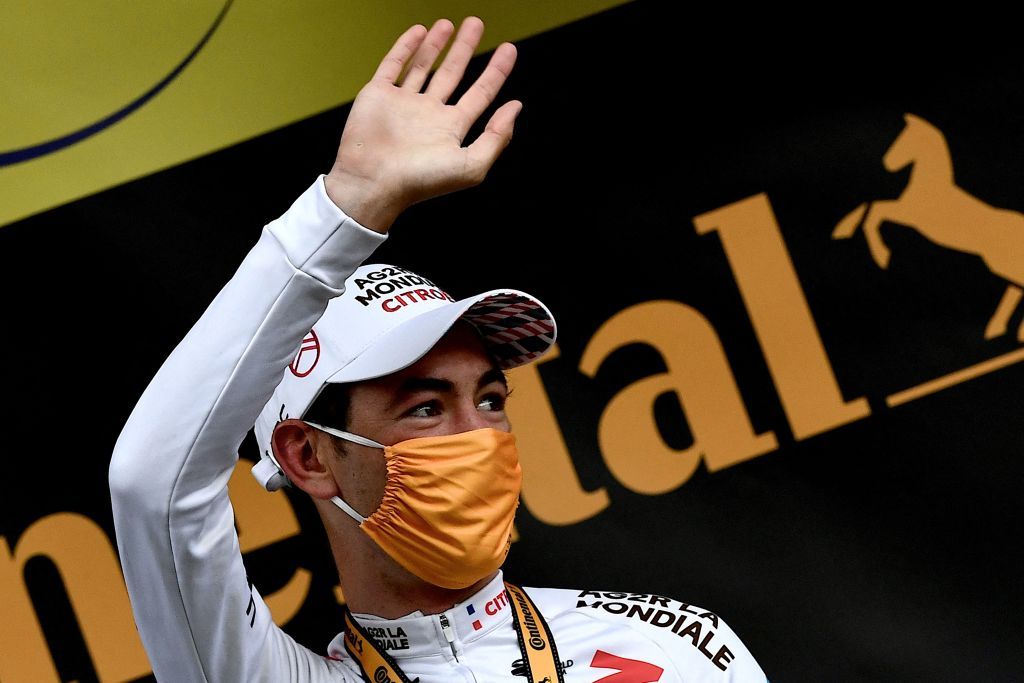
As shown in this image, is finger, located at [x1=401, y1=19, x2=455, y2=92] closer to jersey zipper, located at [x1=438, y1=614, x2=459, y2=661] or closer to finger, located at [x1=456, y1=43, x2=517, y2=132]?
finger, located at [x1=456, y1=43, x2=517, y2=132]

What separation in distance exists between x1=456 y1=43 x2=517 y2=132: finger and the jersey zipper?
2.69 feet

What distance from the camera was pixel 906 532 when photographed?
259cm

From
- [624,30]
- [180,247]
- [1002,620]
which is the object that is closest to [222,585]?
[180,247]

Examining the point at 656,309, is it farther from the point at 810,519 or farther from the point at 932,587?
the point at 932,587

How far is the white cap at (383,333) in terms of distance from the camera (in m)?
1.81

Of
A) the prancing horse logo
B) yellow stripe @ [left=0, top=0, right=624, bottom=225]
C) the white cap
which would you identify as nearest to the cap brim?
the white cap

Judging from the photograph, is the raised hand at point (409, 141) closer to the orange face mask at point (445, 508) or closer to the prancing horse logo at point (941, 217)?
the orange face mask at point (445, 508)

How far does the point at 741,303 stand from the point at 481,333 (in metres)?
0.84

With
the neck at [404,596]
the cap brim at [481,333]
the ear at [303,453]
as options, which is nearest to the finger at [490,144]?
the cap brim at [481,333]

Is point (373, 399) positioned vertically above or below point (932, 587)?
above

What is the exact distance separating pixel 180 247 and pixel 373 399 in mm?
→ 881

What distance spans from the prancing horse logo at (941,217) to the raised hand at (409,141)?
1.38 meters

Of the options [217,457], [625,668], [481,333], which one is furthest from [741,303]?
[217,457]

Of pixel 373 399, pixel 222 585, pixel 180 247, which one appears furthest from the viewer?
pixel 180 247
